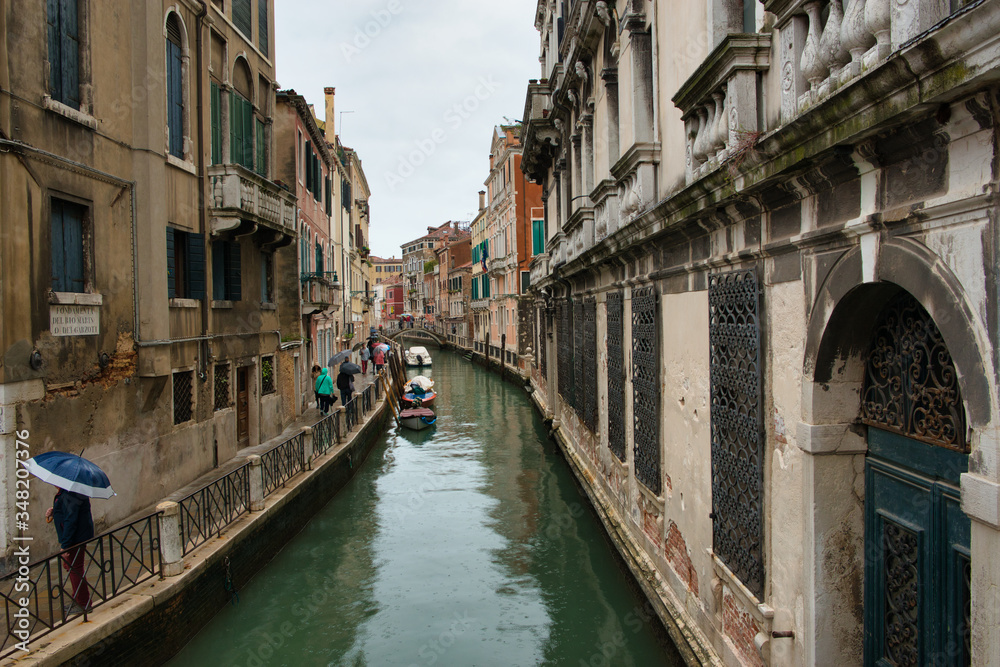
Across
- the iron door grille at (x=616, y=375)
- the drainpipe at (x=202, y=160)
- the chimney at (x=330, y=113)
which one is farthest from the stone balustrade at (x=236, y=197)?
the chimney at (x=330, y=113)

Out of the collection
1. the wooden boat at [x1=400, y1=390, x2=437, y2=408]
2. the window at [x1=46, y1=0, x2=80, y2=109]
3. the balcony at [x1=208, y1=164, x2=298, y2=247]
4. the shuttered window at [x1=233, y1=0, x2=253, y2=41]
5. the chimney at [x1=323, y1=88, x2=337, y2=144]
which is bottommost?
the wooden boat at [x1=400, y1=390, x2=437, y2=408]

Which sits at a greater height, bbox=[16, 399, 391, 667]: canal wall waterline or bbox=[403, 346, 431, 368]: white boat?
bbox=[403, 346, 431, 368]: white boat

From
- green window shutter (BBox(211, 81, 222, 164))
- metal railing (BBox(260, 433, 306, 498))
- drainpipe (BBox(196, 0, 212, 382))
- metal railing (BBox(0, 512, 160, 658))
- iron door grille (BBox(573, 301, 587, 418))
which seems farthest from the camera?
iron door grille (BBox(573, 301, 587, 418))

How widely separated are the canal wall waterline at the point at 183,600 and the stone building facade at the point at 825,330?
4092mm

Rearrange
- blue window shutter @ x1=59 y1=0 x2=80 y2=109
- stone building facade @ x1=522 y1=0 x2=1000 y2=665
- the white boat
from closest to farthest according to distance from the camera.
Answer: stone building facade @ x1=522 y1=0 x2=1000 y2=665
blue window shutter @ x1=59 y1=0 x2=80 y2=109
the white boat

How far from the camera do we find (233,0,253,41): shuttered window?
37.2 feet

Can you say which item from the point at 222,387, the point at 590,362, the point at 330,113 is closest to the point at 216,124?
the point at 222,387

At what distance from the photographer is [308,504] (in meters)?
10.1

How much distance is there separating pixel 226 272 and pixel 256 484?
432cm

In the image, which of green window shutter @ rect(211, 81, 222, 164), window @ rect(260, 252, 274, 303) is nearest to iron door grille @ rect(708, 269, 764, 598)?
green window shutter @ rect(211, 81, 222, 164)

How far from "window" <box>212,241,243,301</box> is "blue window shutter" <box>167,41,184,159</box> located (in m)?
1.70

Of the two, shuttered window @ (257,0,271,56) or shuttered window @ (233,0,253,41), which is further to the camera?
shuttered window @ (257,0,271,56)

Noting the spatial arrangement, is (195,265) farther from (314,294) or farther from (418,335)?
(418,335)

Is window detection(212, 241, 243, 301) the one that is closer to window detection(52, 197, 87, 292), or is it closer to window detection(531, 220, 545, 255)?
window detection(52, 197, 87, 292)
